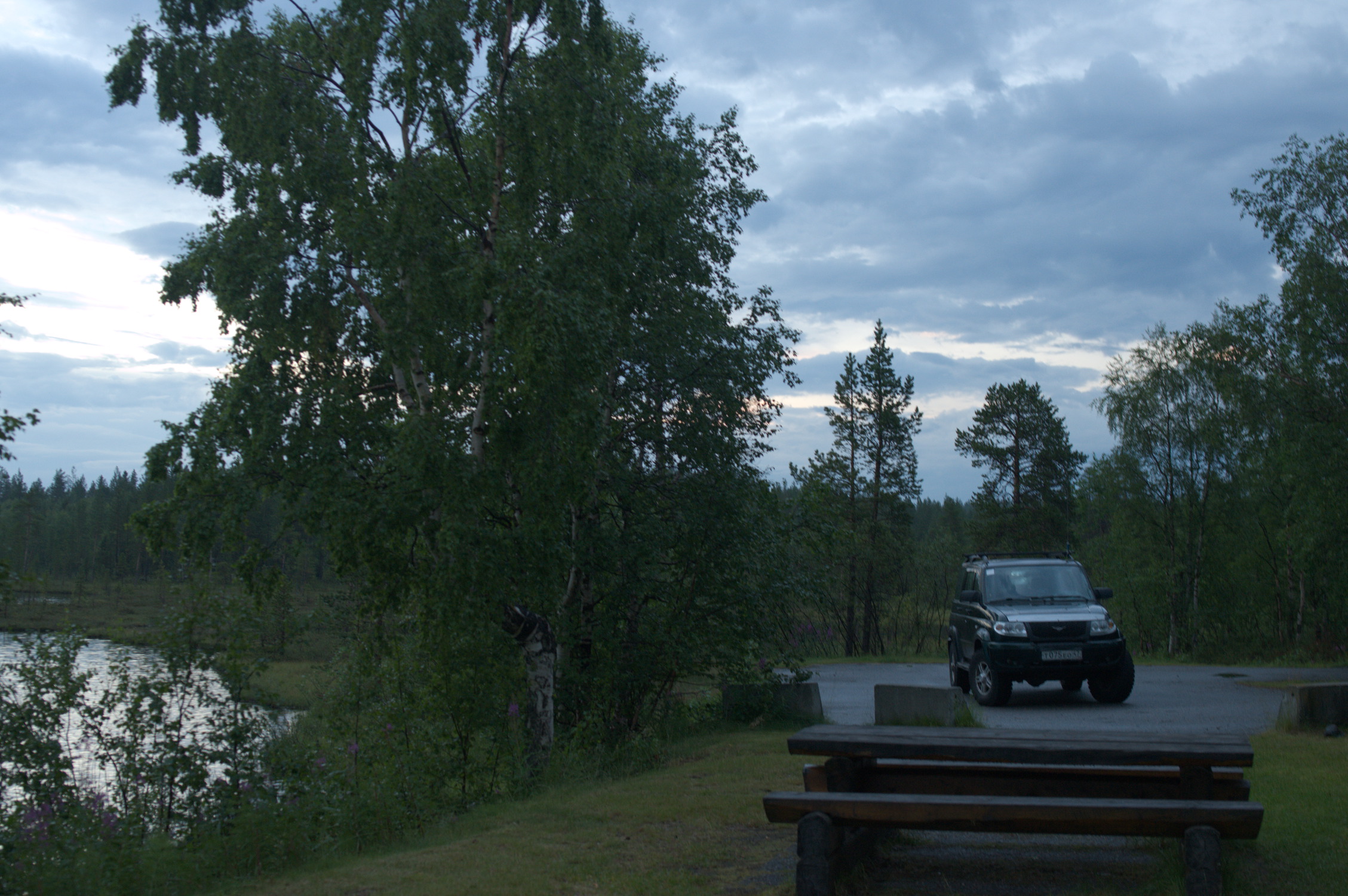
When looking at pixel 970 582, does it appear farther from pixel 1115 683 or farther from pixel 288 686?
pixel 288 686

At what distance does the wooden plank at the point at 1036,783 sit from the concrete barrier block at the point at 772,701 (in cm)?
697

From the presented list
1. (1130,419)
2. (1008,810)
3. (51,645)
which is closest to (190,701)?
(51,645)

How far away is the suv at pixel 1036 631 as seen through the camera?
1298 centimetres

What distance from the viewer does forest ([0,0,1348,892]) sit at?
884 cm

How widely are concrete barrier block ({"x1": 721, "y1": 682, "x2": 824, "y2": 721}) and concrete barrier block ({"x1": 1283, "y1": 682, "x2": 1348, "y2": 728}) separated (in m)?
5.66

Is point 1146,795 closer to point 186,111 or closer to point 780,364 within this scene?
point 780,364

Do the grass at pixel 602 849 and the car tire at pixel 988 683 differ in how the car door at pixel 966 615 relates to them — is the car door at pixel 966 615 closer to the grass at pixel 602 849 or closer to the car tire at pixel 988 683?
the car tire at pixel 988 683

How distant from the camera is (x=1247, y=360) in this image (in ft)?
86.5

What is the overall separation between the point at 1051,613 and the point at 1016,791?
25.1 ft

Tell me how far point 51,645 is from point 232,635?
1580 millimetres

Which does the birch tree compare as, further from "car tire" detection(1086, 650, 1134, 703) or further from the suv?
"car tire" detection(1086, 650, 1134, 703)

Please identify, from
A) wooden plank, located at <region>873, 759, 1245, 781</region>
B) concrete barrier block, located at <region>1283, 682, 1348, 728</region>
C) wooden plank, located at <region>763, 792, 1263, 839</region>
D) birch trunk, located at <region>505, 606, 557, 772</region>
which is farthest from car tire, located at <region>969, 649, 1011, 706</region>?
wooden plank, located at <region>763, 792, 1263, 839</region>

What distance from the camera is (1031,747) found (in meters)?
5.44

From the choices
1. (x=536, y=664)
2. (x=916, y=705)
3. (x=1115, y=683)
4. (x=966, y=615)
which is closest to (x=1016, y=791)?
(x=916, y=705)
